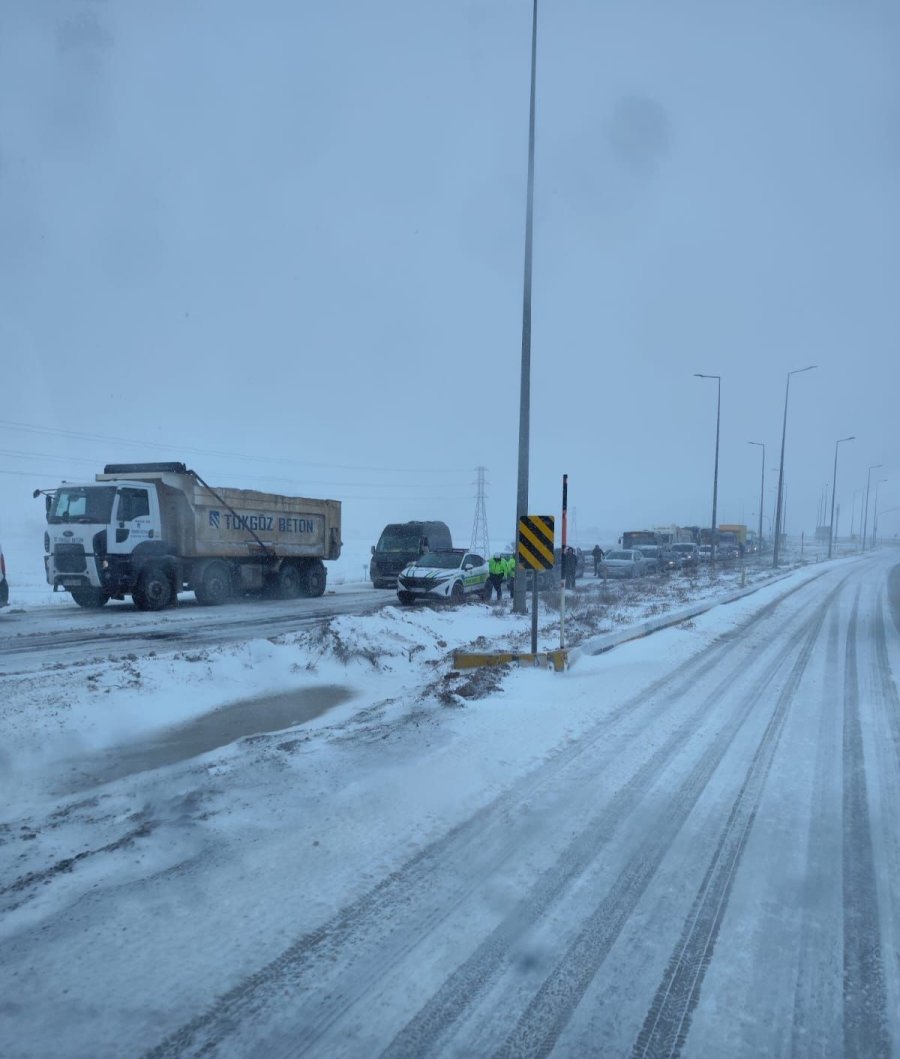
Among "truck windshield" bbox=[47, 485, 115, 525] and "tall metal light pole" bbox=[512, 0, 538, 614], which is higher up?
"tall metal light pole" bbox=[512, 0, 538, 614]

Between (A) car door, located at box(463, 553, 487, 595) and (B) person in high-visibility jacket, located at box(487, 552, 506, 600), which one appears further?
(B) person in high-visibility jacket, located at box(487, 552, 506, 600)

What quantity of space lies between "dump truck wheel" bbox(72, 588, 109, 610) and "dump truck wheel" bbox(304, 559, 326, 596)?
6515 mm

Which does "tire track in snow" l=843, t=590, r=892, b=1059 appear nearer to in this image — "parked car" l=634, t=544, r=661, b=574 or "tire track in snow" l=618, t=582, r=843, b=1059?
"tire track in snow" l=618, t=582, r=843, b=1059

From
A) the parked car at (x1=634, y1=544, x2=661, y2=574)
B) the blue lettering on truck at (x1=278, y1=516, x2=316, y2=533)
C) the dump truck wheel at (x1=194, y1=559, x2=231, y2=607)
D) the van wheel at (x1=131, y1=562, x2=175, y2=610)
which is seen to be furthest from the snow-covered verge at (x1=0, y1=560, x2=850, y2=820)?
the parked car at (x1=634, y1=544, x2=661, y2=574)

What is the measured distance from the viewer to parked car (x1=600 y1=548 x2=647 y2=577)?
4119 centimetres

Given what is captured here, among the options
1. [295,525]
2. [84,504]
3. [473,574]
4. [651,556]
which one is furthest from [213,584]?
[651,556]

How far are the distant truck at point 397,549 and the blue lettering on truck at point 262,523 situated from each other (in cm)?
446

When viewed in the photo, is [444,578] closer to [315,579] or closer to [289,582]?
[289,582]

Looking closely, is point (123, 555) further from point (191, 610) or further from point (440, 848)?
point (440, 848)

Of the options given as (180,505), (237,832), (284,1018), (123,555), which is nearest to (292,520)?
(180,505)

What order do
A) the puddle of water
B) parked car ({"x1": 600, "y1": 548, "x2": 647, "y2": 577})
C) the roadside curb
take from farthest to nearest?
parked car ({"x1": 600, "y1": 548, "x2": 647, "y2": 577}), the roadside curb, the puddle of water

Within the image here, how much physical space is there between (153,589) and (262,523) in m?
4.23

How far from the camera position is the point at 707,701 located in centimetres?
951

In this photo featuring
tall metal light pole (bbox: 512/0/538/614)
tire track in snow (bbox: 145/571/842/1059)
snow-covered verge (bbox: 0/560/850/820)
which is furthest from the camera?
tall metal light pole (bbox: 512/0/538/614)
